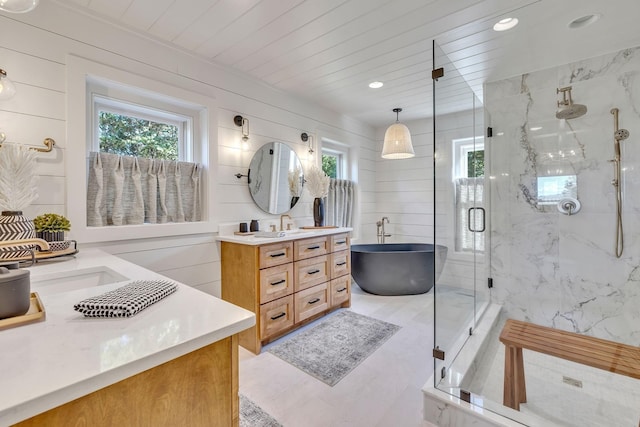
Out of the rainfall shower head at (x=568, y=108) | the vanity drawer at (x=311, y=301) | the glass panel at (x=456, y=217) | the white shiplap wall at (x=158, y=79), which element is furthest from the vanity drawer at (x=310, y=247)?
the rainfall shower head at (x=568, y=108)

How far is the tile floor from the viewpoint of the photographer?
1.61 meters

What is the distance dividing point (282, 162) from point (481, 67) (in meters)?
2.06

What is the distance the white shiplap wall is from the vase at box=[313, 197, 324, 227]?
0.18 meters

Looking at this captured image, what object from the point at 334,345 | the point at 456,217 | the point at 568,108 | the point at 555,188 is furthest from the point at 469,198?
the point at 334,345

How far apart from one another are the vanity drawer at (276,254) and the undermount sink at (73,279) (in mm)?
1057

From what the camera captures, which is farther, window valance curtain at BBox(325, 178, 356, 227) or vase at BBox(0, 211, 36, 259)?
window valance curtain at BBox(325, 178, 356, 227)

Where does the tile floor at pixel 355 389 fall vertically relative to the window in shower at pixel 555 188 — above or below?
below

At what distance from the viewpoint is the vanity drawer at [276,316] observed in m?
2.30

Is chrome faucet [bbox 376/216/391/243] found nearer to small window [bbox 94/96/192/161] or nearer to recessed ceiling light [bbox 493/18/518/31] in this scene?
recessed ceiling light [bbox 493/18/518/31]

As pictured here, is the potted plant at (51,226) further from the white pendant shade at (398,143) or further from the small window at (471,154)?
the small window at (471,154)

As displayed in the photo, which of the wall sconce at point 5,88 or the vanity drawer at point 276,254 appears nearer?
the wall sconce at point 5,88

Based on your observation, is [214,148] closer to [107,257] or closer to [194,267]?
[194,267]

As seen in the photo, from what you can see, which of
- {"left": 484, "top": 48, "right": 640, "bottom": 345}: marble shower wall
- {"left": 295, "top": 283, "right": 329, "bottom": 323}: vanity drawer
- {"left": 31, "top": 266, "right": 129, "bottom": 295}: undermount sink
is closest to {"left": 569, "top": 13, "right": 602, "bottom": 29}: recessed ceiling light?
{"left": 484, "top": 48, "right": 640, "bottom": 345}: marble shower wall

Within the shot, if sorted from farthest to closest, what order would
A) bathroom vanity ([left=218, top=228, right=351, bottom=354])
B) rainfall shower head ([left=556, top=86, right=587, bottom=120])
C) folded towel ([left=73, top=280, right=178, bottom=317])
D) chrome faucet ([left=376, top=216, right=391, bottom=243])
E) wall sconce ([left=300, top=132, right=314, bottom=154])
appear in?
chrome faucet ([left=376, top=216, right=391, bottom=243]) → wall sconce ([left=300, top=132, right=314, bottom=154]) → rainfall shower head ([left=556, top=86, right=587, bottom=120]) → bathroom vanity ([left=218, top=228, right=351, bottom=354]) → folded towel ([left=73, top=280, right=178, bottom=317])
